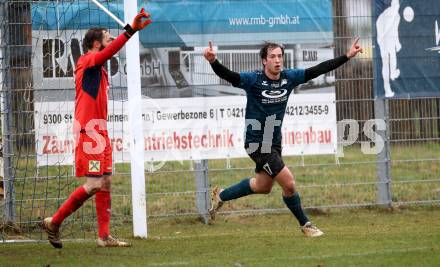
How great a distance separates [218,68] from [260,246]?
197 centimetres

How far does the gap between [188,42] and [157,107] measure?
103cm

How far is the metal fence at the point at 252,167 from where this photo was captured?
10.7 metres

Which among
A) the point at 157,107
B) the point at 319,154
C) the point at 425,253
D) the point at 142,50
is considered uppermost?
the point at 142,50

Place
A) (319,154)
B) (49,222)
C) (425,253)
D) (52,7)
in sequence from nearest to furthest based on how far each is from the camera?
(425,253)
(49,222)
(52,7)
(319,154)

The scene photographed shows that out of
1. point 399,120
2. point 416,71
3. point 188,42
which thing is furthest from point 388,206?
point 188,42

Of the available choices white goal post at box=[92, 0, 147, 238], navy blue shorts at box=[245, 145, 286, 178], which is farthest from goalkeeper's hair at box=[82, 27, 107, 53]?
navy blue shorts at box=[245, 145, 286, 178]

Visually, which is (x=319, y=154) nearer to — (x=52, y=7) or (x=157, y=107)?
(x=157, y=107)

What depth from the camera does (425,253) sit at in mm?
7695

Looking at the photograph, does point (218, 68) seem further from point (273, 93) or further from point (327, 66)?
point (327, 66)

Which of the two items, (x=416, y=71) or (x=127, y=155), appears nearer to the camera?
(x=127, y=155)

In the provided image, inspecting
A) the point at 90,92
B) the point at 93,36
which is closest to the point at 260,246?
the point at 90,92

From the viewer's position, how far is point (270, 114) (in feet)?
29.8

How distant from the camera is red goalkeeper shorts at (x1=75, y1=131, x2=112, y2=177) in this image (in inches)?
327

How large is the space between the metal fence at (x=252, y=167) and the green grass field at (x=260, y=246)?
60cm
